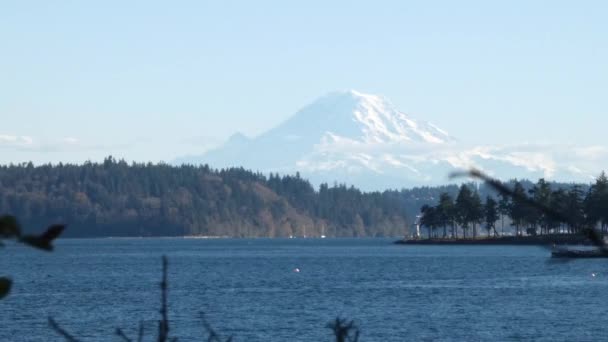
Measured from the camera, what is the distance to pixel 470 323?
154ft

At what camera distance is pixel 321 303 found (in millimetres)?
58719

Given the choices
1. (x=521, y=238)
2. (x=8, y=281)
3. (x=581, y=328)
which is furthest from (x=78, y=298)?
(x=521, y=238)

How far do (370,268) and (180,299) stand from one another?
4095cm

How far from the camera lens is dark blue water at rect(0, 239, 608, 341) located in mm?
43906

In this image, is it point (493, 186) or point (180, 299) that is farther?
point (180, 299)

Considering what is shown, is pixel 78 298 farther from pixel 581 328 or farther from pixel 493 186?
pixel 493 186

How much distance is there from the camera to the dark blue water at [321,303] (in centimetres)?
4391

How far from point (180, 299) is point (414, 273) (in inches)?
1245

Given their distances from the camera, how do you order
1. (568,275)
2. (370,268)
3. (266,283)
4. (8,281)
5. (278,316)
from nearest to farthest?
(8,281), (278,316), (266,283), (568,275), (370,268)

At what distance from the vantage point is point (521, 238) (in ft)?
543

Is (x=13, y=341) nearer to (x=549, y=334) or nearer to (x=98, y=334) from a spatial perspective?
(x=98, y=334)

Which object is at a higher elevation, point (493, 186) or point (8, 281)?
point (493, 186)

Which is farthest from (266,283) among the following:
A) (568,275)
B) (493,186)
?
(493,186)

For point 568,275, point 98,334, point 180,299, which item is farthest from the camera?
point 568,275
